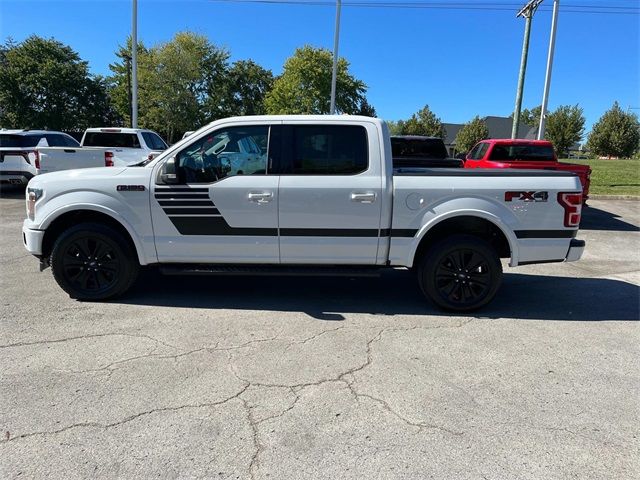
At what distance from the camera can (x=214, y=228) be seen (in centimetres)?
473

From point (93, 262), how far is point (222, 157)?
5.85ft

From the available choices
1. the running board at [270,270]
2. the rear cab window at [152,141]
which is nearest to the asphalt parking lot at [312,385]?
the running board at [270,270]

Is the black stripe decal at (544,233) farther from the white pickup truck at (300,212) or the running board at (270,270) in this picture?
the running board at (270,270)

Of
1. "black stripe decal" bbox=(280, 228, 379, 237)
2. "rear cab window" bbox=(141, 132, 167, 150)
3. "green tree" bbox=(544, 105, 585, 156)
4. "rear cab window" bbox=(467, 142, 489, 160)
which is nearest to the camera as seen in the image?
"black stripe decal" bbox=(280, 228, 379, 237)

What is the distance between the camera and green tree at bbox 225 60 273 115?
182 ft

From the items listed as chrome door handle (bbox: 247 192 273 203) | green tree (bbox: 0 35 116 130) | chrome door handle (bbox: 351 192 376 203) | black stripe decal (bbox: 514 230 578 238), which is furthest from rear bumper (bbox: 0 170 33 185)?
green tree (bbox: 0 35 116 130)

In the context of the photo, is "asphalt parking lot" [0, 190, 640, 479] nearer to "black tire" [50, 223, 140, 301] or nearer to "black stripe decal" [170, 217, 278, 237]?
"black tire" [50, 223, 140, 301]

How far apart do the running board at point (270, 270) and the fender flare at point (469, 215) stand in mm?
505

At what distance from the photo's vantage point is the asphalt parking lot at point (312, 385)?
101 inches

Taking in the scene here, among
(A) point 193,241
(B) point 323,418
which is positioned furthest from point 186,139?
(B) point 323,418

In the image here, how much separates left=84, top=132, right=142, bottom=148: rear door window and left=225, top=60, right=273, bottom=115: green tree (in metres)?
41.2

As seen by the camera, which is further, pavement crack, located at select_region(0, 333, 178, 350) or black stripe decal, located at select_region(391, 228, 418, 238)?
black stripe decal, located at select_region(391, 228, 418, 238)

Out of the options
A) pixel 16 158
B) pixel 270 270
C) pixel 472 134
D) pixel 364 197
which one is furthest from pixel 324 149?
pixel 472 134

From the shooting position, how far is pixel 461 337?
4.29 m
